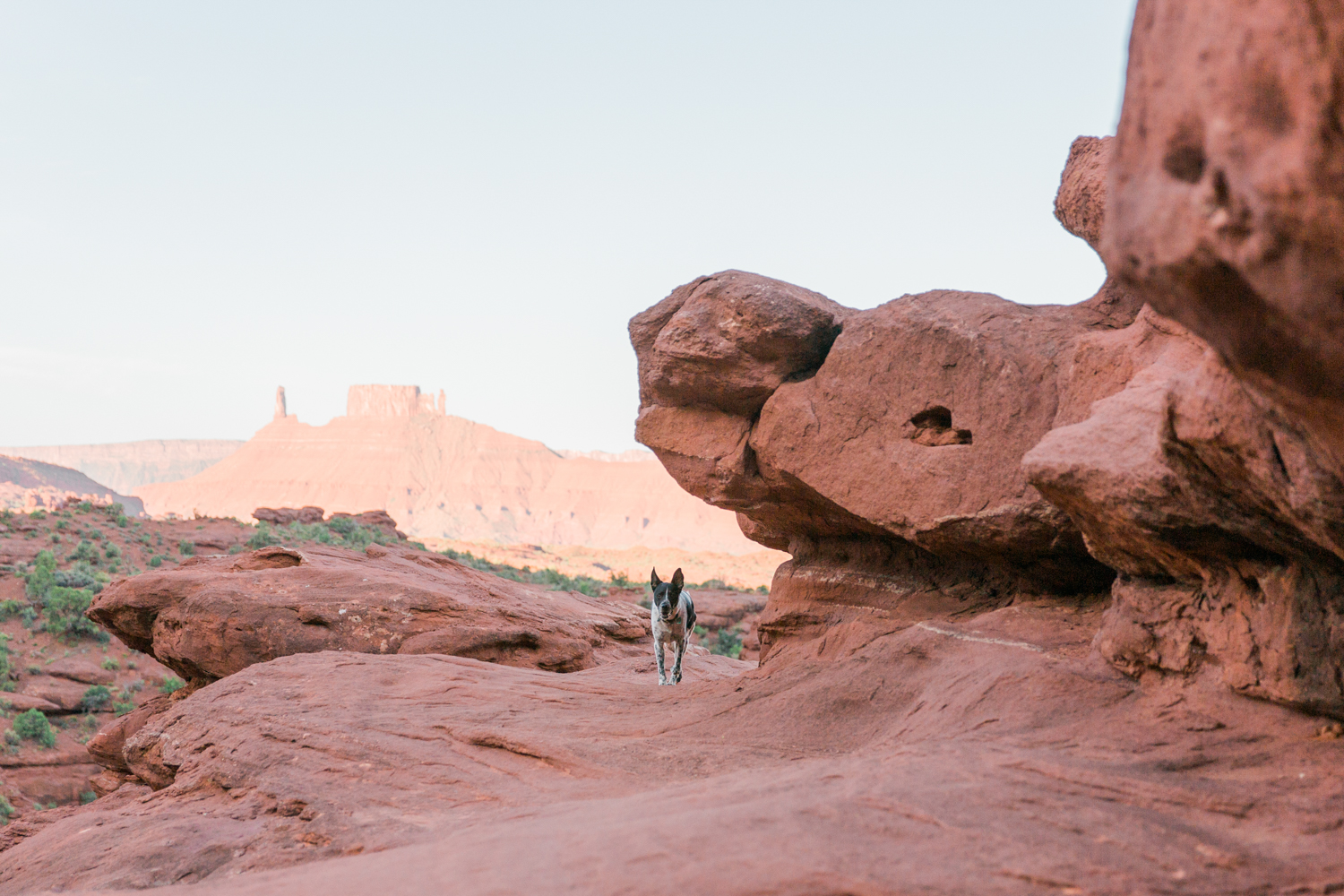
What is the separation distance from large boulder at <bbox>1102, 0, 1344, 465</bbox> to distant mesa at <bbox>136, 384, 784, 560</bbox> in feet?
351

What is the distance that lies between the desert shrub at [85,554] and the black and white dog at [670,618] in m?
22.7

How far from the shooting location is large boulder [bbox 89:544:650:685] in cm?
1138

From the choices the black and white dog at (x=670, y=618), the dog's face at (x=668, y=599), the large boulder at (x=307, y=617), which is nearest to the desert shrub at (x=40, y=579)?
the large boulder at (x=307, y=617)

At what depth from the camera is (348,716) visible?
8047 mm

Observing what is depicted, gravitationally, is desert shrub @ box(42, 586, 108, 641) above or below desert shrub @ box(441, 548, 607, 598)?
below

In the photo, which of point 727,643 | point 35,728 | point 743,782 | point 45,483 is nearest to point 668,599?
point 743,782

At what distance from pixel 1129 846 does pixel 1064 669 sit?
7.81 feet

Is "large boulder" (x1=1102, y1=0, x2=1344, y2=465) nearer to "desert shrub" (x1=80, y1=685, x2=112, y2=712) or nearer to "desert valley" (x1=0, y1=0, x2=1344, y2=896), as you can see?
"desert valley" (x1=0, y1=0, x2=1344, y2=896)

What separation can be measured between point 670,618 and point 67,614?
18388mm

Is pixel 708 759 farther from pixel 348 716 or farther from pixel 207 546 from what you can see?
pixel 207 546

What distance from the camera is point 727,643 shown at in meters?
22.4

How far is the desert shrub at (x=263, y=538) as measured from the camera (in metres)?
26.4

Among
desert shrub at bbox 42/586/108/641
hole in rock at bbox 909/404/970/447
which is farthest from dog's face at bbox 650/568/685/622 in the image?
desert shrub at bbox 42/586/108/641

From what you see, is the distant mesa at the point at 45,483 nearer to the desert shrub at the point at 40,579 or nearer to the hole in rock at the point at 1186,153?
the desert shrub at the point at 40,579
